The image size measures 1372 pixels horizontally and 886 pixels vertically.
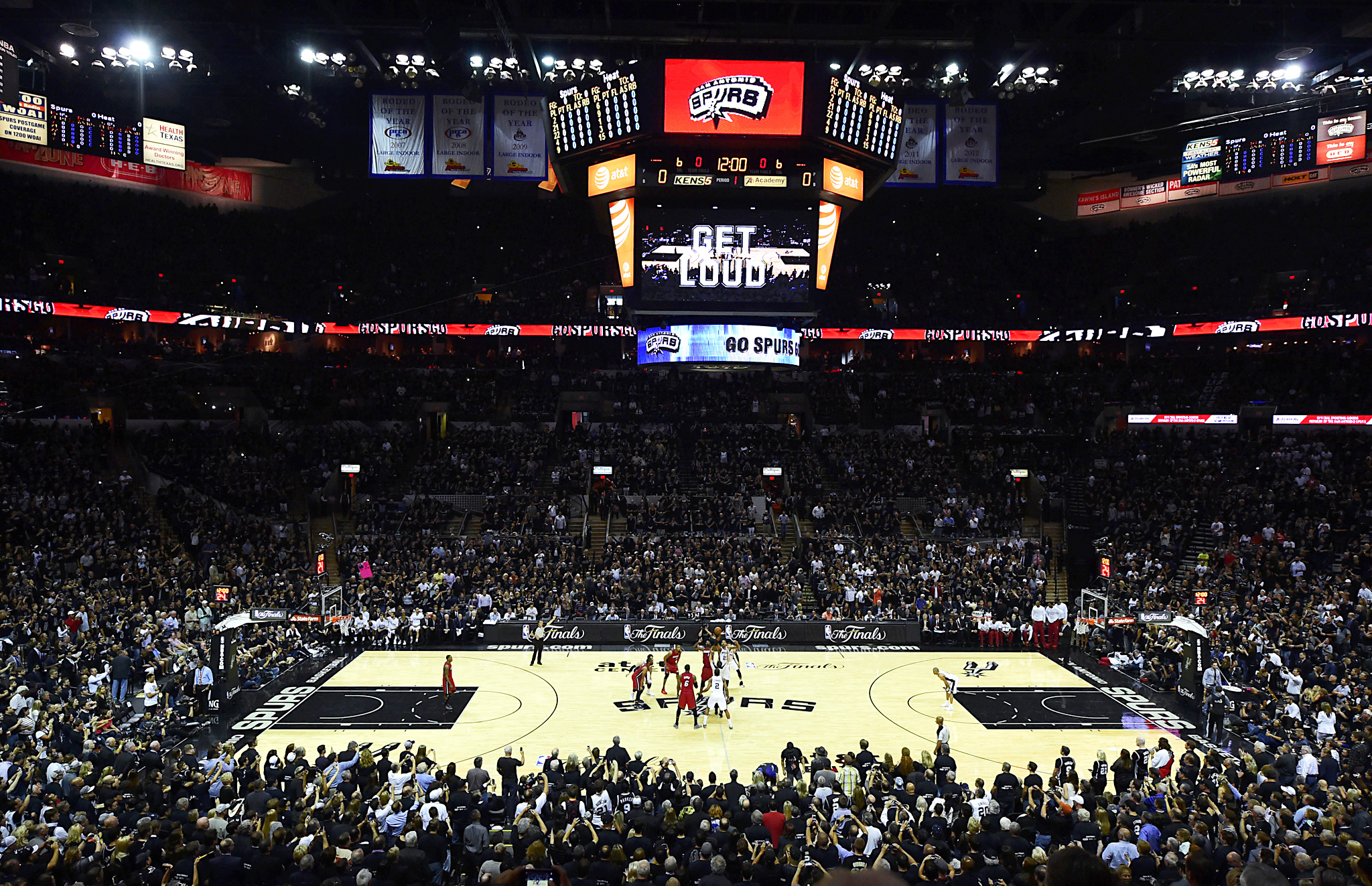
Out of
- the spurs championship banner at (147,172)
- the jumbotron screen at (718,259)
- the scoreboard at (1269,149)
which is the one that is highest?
the spurs championship banner at (147,172)

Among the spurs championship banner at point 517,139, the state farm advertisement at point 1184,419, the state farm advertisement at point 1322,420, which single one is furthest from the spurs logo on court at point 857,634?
the state farm advertisement at point 1322,420

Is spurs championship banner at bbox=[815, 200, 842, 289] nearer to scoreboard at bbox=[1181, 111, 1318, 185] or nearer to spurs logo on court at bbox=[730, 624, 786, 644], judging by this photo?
spurs logo on court at bbox=[730, 624, 786, 644]

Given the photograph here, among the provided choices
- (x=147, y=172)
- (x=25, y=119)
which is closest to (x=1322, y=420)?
(x=25, y=119)

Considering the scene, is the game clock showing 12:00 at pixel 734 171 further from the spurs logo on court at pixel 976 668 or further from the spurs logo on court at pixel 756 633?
the spurs logo on court at pixel 976 668

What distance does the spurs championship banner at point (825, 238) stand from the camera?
22.0 metres

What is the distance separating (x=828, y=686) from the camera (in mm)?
24484

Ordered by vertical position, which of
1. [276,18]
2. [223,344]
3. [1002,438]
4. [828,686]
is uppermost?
[276,18]

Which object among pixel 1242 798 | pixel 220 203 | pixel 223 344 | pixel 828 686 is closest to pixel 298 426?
pixel 223 344

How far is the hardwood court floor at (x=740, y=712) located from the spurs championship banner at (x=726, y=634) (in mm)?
1115

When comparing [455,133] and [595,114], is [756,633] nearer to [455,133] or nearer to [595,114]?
[595,114]

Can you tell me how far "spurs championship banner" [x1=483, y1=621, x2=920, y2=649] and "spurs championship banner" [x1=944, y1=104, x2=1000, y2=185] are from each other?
13.7m

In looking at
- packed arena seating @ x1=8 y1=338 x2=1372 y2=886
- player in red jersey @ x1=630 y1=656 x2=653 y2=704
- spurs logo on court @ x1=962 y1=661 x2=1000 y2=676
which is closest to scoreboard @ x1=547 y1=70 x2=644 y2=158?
player in red jersey @ x1=630 y1=656 x2=653 y2=704

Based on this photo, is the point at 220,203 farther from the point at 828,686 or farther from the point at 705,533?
the point at 828,686

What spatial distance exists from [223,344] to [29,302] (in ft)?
31.9
